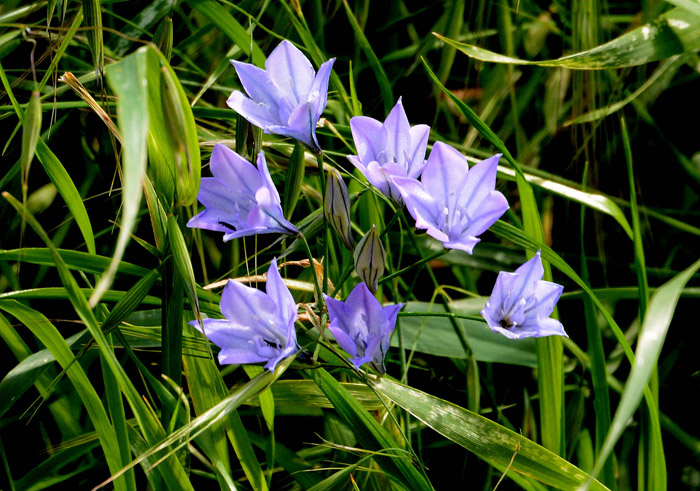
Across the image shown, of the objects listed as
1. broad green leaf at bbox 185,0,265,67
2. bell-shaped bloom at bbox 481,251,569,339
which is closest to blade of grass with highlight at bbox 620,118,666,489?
bell-shaped bloom at bbox 481,251,569,339

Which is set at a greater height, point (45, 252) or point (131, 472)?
point (45, 252)

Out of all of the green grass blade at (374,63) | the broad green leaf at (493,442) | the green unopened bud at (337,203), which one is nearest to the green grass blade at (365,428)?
the broad green leaf at (493,442)

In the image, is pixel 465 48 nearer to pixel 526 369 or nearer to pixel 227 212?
pixel 227 212

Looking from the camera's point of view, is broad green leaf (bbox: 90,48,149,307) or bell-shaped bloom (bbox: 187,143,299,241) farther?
bell-shaped bloom (bbox: 187,143,299,241)

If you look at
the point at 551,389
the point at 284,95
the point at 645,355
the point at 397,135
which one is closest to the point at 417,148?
the point at 397,135

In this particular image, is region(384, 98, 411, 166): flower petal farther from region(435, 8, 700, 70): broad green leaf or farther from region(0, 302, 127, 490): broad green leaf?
region(0, 302, 127, 490): broad green leaf

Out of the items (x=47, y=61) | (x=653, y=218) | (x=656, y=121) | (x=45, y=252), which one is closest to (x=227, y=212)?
(x=45, y=252)
